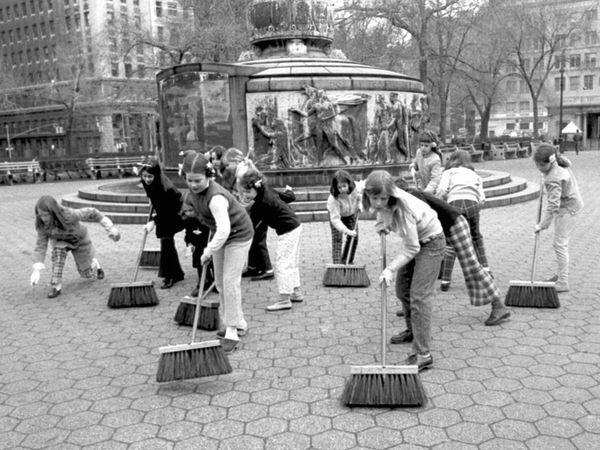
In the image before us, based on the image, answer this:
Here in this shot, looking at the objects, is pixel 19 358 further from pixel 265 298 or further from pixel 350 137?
pixel 350 137

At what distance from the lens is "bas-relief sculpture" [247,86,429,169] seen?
1401 centimetres

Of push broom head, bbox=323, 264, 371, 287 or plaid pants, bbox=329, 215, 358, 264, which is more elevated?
plaid pants, bbox=329, 215, 358, 264

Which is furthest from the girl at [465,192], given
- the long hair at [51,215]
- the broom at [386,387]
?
the long hair at [51,215]

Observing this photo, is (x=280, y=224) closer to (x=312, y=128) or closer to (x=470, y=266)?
(x=470, y=266)

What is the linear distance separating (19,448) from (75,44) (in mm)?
44526

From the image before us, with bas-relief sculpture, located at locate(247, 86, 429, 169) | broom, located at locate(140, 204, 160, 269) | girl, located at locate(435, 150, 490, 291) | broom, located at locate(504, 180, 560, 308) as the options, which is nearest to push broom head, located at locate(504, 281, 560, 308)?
broom, located at locate(504, 180, 560, 308)

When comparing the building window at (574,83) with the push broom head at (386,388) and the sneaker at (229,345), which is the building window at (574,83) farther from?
the push broom head at (386,388)

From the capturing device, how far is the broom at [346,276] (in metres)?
7.45

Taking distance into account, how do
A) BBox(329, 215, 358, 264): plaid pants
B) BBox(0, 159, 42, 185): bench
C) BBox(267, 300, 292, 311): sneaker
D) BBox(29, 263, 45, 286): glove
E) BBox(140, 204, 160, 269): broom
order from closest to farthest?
BBox(267, 300, 292, 311): sneaker < BBox(29, 263, 45, 286): glove < BBox(329, 215, 358, 264): plaid pants < BBox(140, 204, 160, 269): broom < BBox(0, 159, 42, 185): bench

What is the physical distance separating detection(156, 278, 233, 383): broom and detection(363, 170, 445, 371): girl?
1.38 metres

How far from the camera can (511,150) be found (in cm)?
3641

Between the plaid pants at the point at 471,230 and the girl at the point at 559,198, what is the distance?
0.63 meters

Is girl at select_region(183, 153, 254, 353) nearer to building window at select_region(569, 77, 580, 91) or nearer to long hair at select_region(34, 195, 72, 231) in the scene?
long hair at select_region(34, 195, 72, 231)

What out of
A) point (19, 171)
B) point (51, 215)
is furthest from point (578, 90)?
point (51, 215)
